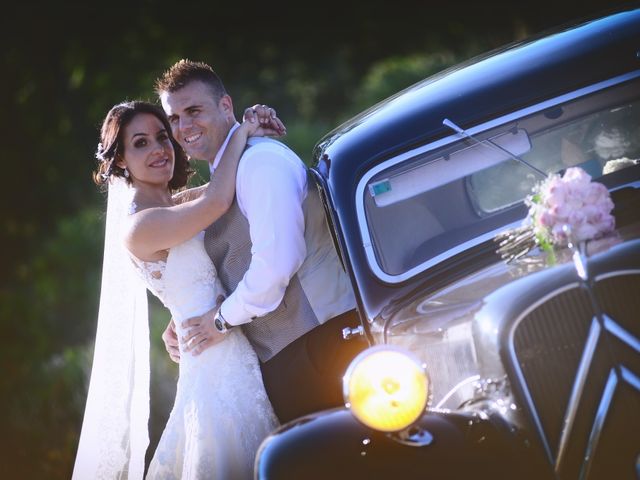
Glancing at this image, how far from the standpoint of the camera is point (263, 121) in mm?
4641

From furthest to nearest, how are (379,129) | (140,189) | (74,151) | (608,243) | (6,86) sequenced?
(74,151) → (6,86) → (140,189) → (379,129) → (608,243)

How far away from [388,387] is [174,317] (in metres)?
1.77

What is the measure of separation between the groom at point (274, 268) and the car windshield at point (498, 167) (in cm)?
43

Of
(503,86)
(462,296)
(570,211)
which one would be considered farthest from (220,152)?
(570,211)

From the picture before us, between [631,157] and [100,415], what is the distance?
283 cm

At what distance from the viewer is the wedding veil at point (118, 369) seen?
15.9 ft

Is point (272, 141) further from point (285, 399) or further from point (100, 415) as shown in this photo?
point (100, 415)

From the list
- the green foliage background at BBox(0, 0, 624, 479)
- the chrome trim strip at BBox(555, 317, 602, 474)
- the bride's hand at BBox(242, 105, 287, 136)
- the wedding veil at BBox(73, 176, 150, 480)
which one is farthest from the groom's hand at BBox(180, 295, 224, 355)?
the green foliage background at BBox(0, 0, 624, 479)

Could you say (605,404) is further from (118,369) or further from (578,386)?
(118,369)

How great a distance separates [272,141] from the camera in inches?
177

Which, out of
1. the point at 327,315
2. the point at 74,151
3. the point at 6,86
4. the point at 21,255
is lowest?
the point at 327,315

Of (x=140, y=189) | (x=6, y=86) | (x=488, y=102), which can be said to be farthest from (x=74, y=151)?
(x=488, y=102)

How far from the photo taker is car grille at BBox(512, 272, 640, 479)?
3.08 m

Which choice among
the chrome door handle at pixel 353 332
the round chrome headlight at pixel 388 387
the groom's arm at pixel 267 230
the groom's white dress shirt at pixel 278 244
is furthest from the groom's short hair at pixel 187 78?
the round chrome headlight at pixel 388 387
